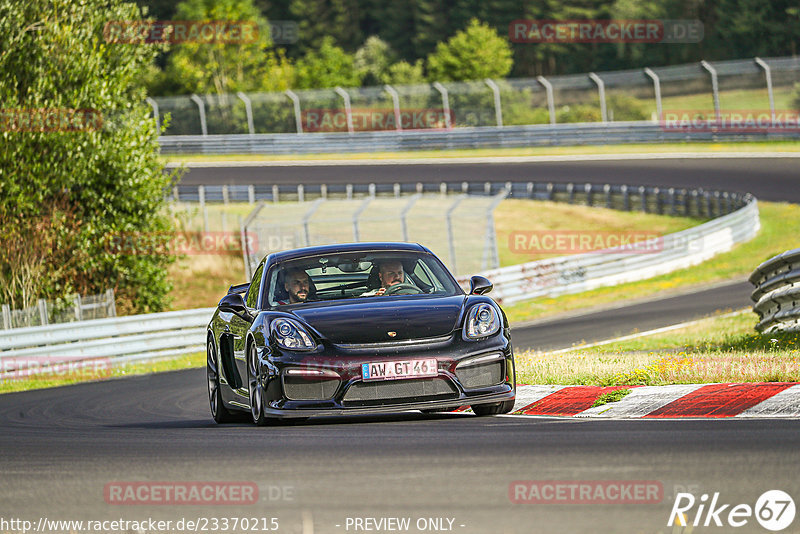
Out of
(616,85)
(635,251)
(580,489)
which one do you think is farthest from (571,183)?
(580,489)

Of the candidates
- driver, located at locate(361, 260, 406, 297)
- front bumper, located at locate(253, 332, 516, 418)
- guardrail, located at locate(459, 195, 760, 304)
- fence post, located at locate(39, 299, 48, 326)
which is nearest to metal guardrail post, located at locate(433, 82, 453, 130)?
guardrail, located at locate(459, 195, 760, 304)

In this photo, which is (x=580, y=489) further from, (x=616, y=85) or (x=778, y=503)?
(x=616, y=85)

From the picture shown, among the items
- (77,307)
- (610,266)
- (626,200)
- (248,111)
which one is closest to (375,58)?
(248,111)

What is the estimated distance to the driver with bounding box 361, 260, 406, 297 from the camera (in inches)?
374

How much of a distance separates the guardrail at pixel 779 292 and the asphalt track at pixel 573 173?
2377 centimetres

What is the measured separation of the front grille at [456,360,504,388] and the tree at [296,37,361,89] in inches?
2855

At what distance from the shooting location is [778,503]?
4867 millimetres

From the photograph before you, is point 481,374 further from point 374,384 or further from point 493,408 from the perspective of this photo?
point 374,384

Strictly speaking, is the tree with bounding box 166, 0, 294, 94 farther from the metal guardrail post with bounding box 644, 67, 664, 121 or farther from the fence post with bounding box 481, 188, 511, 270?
the fence post with bounding box 481, 188, 511, 270

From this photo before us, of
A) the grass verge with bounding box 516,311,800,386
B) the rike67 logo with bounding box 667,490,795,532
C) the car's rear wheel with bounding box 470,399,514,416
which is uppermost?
the rike67 logo with bounding box 667,490,795,532

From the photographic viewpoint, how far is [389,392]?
26.8 ft

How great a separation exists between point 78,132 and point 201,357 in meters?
6.99

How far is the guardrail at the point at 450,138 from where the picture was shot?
46719 mm

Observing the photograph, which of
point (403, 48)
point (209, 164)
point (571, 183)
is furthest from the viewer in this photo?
point (403, 48)
